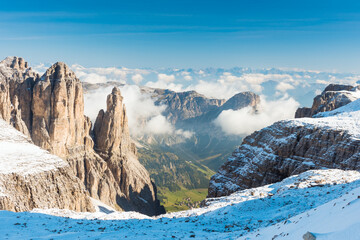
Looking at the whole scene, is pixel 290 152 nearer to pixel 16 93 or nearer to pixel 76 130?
pixel 76 130

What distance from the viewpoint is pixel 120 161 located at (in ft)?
472

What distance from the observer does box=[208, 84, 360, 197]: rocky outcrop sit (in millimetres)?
60156

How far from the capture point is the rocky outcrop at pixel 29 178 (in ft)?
148

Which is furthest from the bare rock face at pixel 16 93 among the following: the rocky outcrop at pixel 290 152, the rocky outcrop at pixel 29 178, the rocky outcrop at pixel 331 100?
the rocky outcrop at pixel 331 100

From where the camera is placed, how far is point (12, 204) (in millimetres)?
42594

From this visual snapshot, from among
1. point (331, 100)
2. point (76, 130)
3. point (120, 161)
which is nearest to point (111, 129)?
point (120, 161)

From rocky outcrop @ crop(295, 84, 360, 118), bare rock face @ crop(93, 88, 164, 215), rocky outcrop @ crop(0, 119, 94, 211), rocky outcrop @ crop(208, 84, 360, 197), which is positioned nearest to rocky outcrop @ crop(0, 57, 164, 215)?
bare rock face @ crop(93, 88, 164, 215)

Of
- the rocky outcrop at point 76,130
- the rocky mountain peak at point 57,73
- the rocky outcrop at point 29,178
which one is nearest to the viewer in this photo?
the rocky outcrop at point 29,178

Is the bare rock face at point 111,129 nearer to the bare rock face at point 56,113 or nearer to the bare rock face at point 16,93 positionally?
the bare rock face at point 56,113

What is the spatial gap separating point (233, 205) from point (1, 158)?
41.9 metres

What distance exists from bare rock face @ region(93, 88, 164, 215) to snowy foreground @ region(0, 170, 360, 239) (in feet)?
333

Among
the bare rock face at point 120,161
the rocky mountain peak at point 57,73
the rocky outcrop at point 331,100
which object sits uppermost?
the rocky mountain peak at point 57,73

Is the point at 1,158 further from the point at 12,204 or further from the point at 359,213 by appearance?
the point at 359,213

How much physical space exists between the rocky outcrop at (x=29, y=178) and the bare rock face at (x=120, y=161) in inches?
3081
